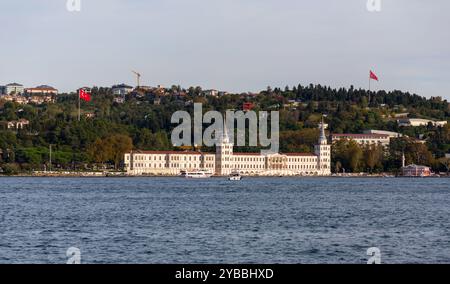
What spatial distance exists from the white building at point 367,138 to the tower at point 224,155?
22.9m

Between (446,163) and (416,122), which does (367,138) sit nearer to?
(446,163)

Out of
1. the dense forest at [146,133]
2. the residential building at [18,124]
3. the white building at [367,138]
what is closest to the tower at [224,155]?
the dense forest at [146,133]

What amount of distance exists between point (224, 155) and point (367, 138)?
103 feet

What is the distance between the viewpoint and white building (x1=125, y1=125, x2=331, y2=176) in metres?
140

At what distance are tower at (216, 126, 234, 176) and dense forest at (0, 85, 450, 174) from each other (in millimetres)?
6735

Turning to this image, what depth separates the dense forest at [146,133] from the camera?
436 feet

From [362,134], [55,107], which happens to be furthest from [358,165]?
[55,107]

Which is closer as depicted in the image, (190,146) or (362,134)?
(190,146)

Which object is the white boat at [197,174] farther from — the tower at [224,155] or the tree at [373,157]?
the tree at [373,157]

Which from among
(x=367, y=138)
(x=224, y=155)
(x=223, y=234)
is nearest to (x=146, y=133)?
(x=224, y=155)

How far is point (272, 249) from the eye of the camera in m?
26.2
